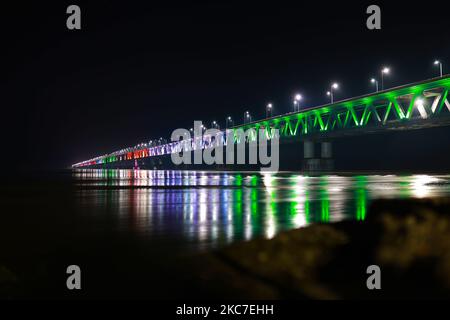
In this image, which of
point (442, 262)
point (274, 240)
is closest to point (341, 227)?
point (274, 240)

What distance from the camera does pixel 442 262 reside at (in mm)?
7727

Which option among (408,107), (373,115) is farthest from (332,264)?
(373,115)

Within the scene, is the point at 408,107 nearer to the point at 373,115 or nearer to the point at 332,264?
the point at 373,115

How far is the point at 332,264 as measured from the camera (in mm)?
7555

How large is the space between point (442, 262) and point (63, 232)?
8.55m

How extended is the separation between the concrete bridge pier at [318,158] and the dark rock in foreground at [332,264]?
80.7m

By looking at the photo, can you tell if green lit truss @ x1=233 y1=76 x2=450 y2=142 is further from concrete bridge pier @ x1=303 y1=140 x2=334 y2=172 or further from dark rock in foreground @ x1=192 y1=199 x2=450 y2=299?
dark rock in foreground @ x1=192 y1=199 x2=450 y2=299

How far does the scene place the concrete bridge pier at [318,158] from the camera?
3587 inches

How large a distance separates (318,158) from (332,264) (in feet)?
294

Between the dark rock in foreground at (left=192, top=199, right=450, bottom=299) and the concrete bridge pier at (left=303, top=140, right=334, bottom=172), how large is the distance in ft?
265

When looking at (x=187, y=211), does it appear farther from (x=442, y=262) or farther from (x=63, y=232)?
(x=442, y=262)

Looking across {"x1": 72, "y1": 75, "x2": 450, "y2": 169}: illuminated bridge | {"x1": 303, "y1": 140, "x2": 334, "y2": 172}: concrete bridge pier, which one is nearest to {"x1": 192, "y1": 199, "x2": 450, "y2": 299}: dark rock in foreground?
{"x1": 72, "y1": 75, "x2": 450, "y2": 169}: illuminated bridge

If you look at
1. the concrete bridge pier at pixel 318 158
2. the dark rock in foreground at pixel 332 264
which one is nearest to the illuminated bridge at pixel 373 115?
the concrete bridge pier at pixel 318 158

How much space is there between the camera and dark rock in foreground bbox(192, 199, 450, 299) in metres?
6.22
